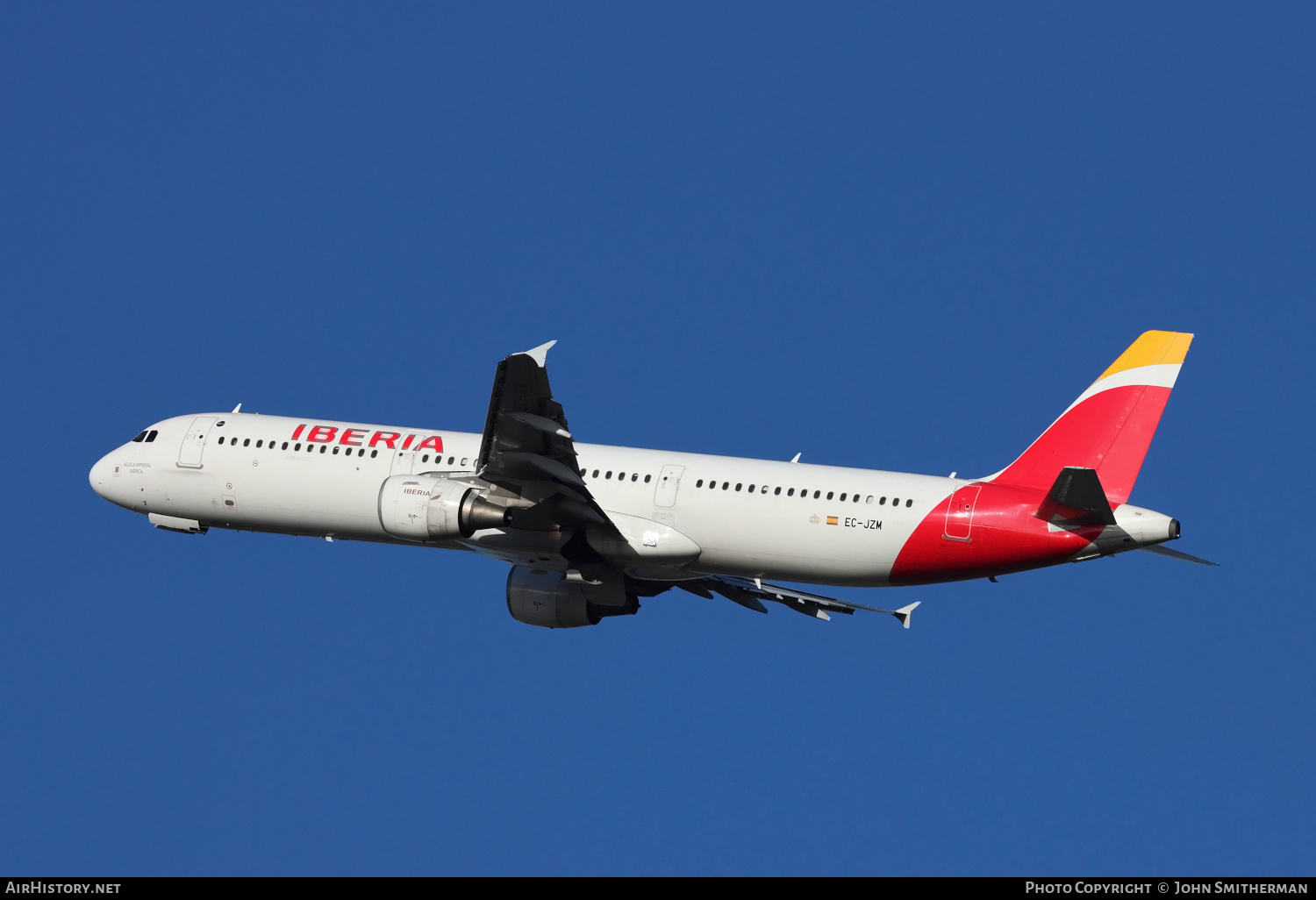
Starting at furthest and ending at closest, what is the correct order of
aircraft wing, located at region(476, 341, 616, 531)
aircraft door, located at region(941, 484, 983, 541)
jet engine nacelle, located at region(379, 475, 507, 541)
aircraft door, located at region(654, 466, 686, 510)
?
aircraft door, located at region(654, 466, 686, 510), jet engine nacelle, located at region(379, 475, 507, 541), aircraft door, located at region(941, 484, 983, 541), aircraft wing, located at region(476, 341, 616, 531)

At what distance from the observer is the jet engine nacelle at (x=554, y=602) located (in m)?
44.1

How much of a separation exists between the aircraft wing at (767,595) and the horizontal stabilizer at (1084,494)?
842 cm

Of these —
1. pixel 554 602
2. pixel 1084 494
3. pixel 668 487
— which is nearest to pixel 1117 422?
pixel 1084 494

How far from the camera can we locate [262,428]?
45094 mm

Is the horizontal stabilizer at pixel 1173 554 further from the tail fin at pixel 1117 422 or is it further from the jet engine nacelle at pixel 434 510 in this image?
the jet engine nacelle at pixel 434 510

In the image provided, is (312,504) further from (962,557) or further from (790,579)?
(962,557)

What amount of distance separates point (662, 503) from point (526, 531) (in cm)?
347

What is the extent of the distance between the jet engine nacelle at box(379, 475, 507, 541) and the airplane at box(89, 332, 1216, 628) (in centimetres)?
5

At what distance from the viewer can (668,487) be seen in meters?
41.0

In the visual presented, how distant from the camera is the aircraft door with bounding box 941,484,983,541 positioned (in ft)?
127

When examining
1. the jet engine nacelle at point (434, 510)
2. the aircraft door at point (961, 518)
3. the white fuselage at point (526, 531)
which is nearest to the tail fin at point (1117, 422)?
the aircraft door at point (961, 518)

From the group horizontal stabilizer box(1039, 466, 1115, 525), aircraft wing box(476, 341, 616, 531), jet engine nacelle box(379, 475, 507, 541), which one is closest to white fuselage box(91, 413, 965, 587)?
jet engine nacelle box(379, 475, 507, 541)
